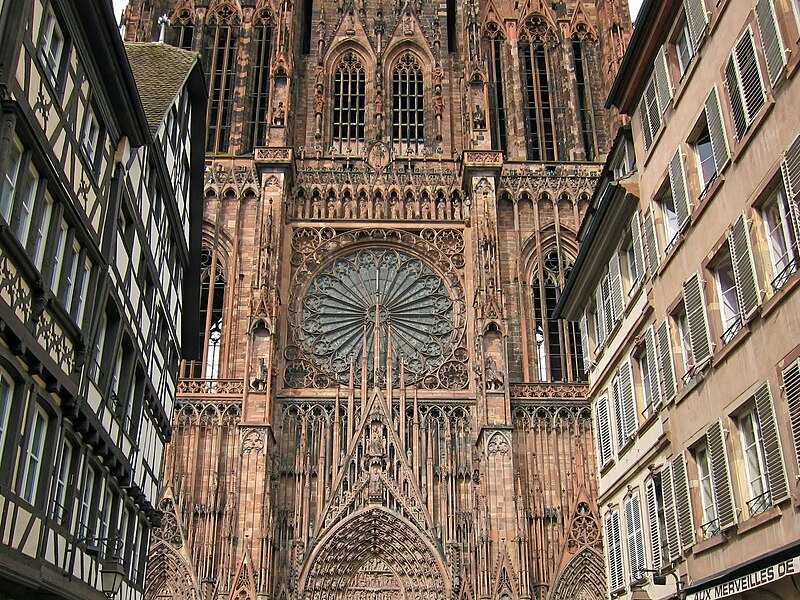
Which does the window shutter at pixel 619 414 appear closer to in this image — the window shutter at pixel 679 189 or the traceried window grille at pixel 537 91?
the window shutter at pixel 679 189

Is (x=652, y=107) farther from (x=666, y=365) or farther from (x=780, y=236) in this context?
(x=780, y=236)

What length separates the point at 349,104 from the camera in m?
37.2

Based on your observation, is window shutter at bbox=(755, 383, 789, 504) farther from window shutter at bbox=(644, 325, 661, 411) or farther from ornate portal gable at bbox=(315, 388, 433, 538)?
ornate portal gable at bbox=(315, 388, 433, 538)

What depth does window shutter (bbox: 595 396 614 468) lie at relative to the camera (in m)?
18.6

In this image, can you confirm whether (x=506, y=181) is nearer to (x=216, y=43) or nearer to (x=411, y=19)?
(x=411, y=19)

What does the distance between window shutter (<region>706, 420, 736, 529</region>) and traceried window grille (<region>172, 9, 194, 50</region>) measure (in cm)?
3150

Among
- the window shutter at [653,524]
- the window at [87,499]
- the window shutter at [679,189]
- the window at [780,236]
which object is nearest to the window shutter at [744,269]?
the window at [780,236]

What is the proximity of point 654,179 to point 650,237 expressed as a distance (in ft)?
3.32

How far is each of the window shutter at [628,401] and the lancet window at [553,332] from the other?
557 inches

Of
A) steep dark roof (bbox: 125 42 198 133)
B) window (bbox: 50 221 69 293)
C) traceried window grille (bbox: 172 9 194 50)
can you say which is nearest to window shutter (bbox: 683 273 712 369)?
window (bbox: 50 221 69 293)

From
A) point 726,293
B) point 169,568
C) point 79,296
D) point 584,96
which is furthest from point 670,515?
point 584,96

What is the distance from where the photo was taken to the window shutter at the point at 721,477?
11.6 metres

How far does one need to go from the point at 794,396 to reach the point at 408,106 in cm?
2904

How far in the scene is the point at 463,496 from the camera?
2962 centimetres
